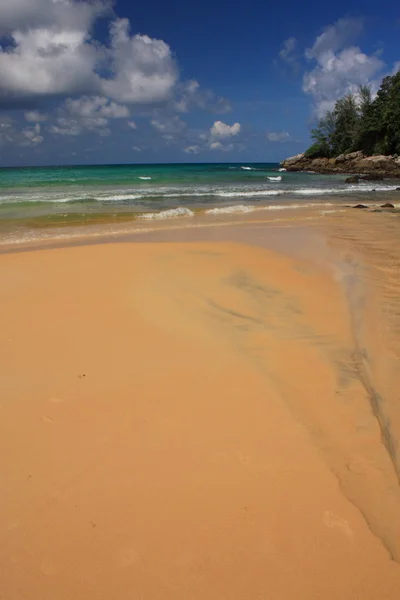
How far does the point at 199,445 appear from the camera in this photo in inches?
104

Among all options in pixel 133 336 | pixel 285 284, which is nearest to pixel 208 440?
pixel 133 336

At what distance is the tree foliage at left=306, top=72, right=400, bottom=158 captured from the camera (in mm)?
50438

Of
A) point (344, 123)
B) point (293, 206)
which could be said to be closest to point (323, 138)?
point (344, 123)

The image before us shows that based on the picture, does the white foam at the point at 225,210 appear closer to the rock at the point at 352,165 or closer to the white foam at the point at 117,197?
the white foam at the point at 117,197

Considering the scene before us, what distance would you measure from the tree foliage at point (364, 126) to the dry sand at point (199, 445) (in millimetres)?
53963

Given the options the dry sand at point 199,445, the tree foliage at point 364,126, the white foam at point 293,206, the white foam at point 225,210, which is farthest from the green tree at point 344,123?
the dry sand at point 199,445

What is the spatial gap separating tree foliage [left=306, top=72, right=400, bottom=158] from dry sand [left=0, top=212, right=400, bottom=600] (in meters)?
54.0

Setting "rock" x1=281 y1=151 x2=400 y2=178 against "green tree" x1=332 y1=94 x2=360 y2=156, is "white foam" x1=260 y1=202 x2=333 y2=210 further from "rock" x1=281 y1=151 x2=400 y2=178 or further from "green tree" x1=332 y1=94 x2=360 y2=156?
"green tree" x1=332 y1=94 x2=360 y2=156

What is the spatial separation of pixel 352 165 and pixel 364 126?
859 centimetres

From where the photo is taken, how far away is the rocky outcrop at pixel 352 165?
4461 centimetres

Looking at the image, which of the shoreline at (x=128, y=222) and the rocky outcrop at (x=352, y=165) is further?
the rocky outcrop at (x=352, y=165)

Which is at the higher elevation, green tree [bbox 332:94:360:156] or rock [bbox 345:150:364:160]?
green tree [bbox 332:94:360:156]

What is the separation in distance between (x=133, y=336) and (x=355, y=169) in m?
52.5

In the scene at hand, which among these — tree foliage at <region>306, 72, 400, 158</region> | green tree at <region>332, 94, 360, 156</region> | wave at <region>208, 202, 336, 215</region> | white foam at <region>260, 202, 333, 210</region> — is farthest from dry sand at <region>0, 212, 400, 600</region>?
green tree at <region>332, 94, 360, 156</region>
